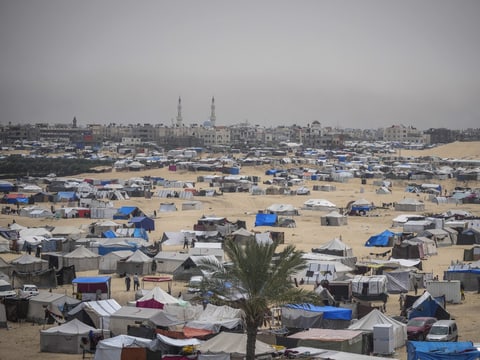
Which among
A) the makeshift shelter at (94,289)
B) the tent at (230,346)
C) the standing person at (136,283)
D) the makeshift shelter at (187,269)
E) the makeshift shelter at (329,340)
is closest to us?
the tent at (230,346)

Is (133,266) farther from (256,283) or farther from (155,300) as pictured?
(256,283)

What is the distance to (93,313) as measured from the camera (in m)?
17.7

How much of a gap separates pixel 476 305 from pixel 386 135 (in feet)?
598

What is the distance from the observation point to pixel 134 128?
178000 millimetres

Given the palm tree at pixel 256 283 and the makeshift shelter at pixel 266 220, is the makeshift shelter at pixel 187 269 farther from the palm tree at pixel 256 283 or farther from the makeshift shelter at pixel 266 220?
the makeshift shelter at pixel 266 220

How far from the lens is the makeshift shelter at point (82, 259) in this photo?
86.8 ft

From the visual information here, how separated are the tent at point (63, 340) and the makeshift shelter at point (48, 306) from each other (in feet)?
8.14

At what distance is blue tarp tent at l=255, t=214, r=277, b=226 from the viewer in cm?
4100

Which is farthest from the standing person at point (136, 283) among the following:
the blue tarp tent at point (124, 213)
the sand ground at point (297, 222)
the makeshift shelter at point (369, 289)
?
the blue tarp tent at point (124, 213)

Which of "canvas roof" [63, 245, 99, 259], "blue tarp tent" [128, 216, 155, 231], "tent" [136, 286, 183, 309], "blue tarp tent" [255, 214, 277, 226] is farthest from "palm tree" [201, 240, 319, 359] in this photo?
"blue tarp tent" [255, 214, 277, 226]

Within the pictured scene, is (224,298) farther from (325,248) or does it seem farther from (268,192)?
(268,192)

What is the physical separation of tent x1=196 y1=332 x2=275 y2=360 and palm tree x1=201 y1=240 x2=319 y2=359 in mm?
719

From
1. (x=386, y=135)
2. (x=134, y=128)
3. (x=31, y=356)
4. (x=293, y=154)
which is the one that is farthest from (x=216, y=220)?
(x=386, y=135)

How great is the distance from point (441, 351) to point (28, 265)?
14790 millimetres
